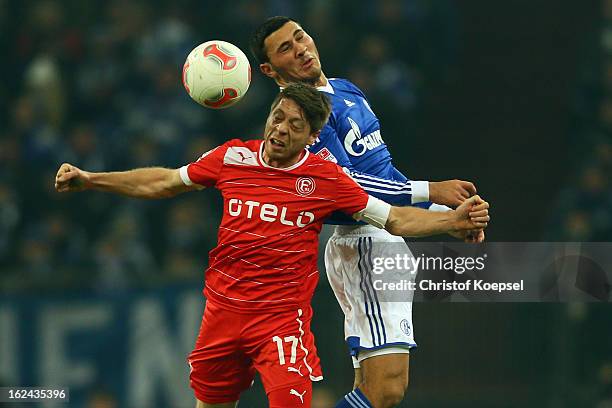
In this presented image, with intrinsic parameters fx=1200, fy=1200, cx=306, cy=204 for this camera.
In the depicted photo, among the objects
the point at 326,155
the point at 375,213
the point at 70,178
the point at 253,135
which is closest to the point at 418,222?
the point at 375,213

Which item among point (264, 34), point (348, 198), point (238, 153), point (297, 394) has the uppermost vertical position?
point (264, 34)

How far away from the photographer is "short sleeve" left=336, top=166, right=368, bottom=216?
580 centimetres

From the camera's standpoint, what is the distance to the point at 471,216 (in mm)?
5746

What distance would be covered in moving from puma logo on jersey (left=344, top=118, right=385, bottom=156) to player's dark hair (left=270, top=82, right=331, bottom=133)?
50cm

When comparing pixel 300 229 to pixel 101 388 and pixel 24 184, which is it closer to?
pixel 101 388

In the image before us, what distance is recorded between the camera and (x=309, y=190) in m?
5.78

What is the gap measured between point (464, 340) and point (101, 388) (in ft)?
9.26

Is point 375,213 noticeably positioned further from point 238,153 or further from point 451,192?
point 238,153

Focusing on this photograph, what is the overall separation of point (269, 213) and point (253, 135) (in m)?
6.11

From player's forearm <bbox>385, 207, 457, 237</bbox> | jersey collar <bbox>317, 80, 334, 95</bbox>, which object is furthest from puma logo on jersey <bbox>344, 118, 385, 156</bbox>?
player's forearm <bbox>385, 207, 457, 237</bbox>

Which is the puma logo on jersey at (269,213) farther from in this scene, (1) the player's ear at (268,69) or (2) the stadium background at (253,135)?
(2) the stadium background at (253,135)

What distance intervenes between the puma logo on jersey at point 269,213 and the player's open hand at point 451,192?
0.80 metres

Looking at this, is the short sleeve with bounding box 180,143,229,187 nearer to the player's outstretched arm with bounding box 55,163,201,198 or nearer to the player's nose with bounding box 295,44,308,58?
the player's outstretched arm with bounding box 55,163,201,198

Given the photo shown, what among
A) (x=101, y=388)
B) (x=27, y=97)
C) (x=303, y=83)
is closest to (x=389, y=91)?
(x=27, y=97)
